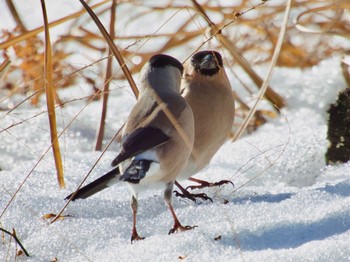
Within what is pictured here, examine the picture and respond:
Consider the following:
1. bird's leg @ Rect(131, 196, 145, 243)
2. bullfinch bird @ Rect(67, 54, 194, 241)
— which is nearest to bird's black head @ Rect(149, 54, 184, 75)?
bullfinch bird @ Rect(67, 54, 194, 241)

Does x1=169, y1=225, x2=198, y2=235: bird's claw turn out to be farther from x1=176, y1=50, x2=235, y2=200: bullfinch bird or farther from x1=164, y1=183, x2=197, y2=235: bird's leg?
x1=176, y1=50, x2=235, y2=200: bullfinch bird

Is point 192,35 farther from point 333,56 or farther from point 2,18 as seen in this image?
point 2,18

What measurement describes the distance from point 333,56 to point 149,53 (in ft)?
3.82

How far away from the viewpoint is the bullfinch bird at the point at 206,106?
2.66 m

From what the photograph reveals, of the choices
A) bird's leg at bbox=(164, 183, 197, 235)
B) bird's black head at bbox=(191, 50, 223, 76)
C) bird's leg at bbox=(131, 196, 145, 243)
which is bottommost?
bird's black head at bbox=(191, 50, 223, 76)

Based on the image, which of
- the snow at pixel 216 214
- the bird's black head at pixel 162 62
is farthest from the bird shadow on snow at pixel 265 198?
the bird's black head at pixel 162 62

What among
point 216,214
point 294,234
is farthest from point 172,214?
point 294,234

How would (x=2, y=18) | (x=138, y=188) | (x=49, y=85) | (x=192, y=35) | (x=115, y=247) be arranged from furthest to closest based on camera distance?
1. (x=2, y=18)
2. (x=192, y=35)
3. (x=49, y=85)
4. (x=138, y=188)
5. (x=115, y=247)

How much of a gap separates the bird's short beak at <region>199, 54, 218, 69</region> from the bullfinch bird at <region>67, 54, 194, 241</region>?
1.42ft

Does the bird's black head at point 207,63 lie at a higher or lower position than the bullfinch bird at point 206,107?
higher

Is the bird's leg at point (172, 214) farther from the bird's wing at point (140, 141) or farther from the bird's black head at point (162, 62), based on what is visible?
the bird's black head at point (162, 62)

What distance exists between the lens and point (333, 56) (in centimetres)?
485

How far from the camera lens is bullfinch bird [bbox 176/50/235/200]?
2.66 m

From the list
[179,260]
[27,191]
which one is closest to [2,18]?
[27,191]
